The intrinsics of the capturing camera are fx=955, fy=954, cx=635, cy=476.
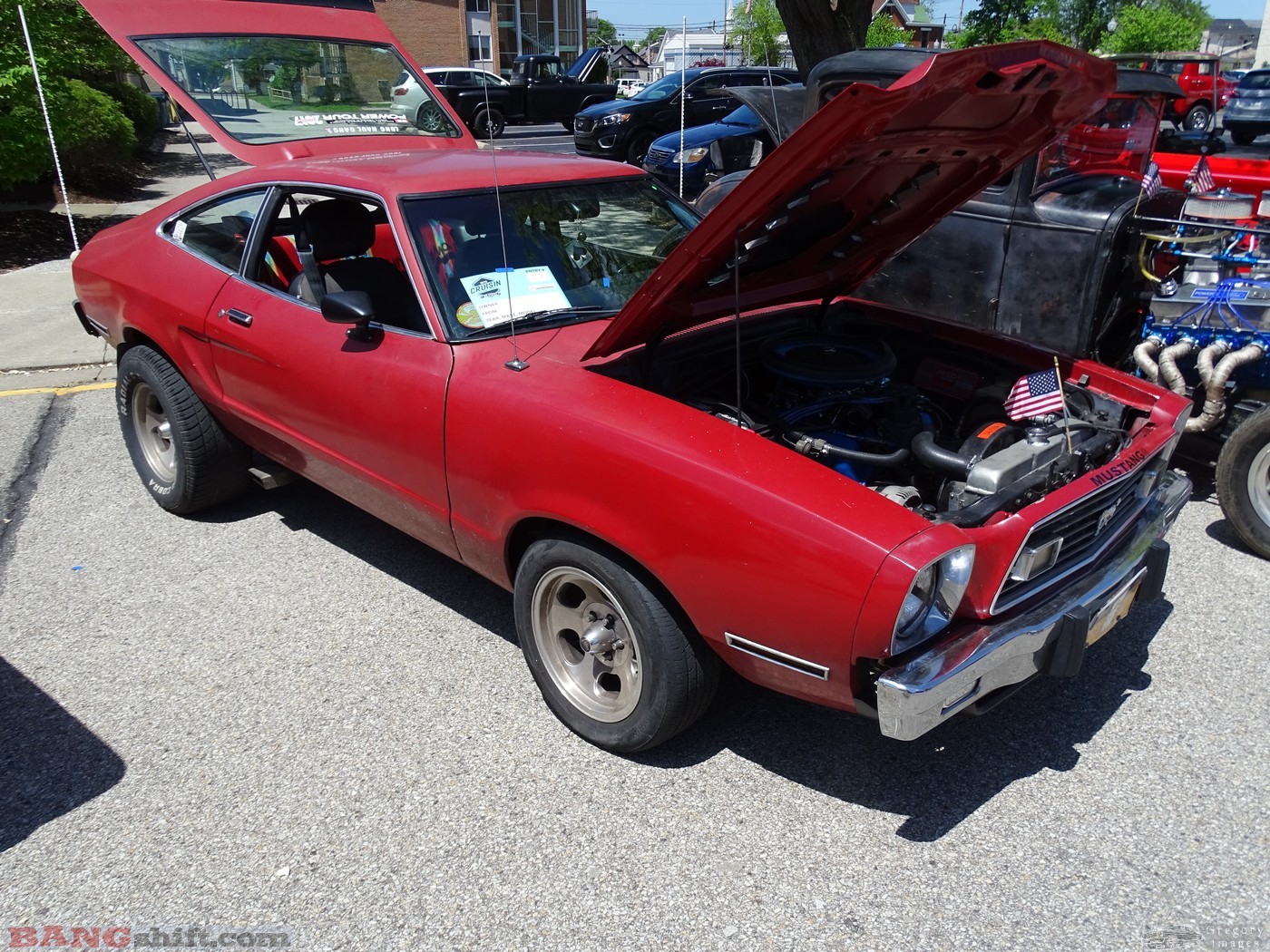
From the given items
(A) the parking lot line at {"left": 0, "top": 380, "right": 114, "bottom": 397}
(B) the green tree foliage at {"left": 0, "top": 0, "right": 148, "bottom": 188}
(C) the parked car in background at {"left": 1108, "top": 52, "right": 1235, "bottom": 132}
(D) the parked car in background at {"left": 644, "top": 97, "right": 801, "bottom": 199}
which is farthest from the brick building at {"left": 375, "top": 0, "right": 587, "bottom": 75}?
(A) the parking lot line at {"left": 0, "top": 380, "right": 114, "bottom": 397}

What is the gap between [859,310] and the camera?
3.99 metres

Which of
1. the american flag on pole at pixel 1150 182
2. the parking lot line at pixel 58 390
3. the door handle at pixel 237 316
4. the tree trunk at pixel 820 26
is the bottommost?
the parking lot line at pixel 58 390

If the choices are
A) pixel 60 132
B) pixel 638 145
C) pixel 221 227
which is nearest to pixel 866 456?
pixel 221 227

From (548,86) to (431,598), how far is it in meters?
22.8

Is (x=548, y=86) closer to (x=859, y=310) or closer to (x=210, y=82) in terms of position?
(x=210, y=82)

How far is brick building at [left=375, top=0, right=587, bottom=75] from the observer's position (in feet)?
136

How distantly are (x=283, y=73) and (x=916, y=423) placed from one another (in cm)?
406

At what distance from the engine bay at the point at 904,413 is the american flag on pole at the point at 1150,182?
2089mm

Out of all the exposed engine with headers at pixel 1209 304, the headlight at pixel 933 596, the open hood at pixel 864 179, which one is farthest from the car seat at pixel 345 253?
the exposed engine with headers at pixel 1209 304

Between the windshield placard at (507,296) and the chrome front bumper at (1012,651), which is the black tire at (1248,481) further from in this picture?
the windshield placard at (507,296)

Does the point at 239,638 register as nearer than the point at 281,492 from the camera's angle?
Yes

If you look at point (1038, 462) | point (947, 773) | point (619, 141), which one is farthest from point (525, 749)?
point (619, 141)

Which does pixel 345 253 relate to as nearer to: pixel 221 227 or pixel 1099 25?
pixel 221 227

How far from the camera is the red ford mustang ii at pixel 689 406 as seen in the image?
242 cm
